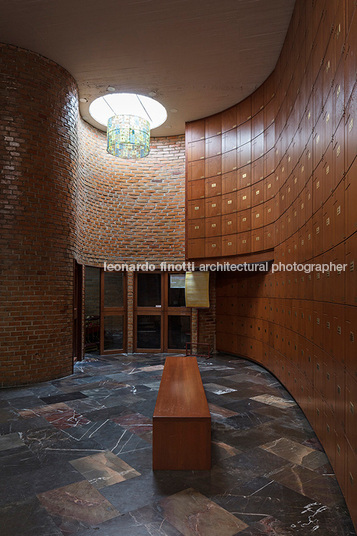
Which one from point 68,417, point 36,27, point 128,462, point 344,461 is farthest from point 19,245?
point 344,461

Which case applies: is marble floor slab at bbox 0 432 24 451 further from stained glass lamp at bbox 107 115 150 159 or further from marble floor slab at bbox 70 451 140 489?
stained glass lamp at bbox 107 115 150 159

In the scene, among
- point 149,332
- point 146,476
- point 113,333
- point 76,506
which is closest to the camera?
point 76,506

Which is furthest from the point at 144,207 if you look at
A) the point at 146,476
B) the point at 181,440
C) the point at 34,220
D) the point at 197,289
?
the point at 146,476

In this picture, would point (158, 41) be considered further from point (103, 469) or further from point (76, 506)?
point (76, 506)

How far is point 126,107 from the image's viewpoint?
26.8 feet

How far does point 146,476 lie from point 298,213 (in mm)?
3157

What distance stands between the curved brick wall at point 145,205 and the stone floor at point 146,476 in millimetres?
4319

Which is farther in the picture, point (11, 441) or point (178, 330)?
point (178, 330)

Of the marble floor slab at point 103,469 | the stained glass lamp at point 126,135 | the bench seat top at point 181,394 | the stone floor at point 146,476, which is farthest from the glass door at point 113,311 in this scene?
the marble floor slab at point 103,469

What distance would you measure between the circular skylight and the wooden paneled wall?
3.18 feet

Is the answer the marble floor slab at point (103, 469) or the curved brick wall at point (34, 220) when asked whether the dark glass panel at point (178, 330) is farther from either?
the marble floor slab at point (103, 469)

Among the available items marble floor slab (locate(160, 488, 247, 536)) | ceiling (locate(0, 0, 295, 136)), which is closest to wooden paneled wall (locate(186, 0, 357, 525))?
ceiling (locate(0, 0, 295, 136))

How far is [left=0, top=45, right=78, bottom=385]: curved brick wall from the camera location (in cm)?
573

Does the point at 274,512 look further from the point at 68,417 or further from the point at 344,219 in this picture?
the point at 68,417
